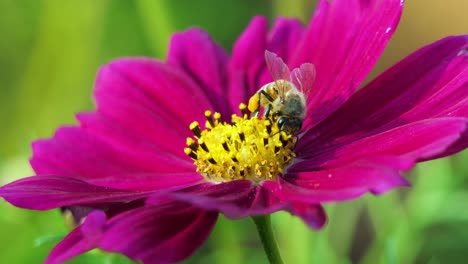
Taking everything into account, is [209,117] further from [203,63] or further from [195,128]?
[203,63]

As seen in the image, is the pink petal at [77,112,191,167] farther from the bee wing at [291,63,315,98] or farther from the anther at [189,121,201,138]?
the bee wing at [291,63,315,98]

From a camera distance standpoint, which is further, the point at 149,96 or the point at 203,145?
the point at 149,96

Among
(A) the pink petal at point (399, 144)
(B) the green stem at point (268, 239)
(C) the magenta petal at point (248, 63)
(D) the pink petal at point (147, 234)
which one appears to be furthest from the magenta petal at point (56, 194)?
(C) the magenta petal at point (248, 63)

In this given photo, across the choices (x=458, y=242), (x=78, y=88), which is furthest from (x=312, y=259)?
(x=78, y=88)

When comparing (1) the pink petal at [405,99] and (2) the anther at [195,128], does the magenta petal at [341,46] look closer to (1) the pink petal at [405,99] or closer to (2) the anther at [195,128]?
(1) the pink petal at [405,99]

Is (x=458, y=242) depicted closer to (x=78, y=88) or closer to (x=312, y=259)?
(x=312, y=259)

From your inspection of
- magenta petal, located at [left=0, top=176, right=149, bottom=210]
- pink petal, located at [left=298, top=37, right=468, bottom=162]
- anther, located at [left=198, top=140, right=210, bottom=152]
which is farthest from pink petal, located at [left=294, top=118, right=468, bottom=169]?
magenta petal, located at [left=0, top=176, right=149, bottom=210]

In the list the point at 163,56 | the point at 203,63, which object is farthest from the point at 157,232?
the point at 163,56
